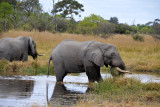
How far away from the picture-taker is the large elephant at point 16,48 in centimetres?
1549

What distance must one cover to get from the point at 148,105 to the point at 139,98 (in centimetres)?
85

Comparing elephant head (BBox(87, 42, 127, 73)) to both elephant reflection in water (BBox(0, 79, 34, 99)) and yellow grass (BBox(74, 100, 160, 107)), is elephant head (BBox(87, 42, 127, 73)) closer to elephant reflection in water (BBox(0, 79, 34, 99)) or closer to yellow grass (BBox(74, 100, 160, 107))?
elephant reflection in water (BBox(0, 79, 34, 99))

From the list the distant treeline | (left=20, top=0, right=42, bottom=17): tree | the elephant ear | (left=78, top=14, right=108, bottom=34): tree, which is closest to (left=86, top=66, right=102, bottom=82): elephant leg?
the elephant ear

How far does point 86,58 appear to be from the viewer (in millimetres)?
11086

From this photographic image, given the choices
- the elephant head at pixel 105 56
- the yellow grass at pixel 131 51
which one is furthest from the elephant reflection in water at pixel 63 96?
the yellow grass at pixel 131 51

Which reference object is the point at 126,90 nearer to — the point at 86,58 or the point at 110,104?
the point at 110,104

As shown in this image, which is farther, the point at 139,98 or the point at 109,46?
the point at 109,46

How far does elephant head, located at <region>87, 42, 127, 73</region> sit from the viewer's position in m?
10.8

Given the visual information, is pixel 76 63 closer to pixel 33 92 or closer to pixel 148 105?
pixel 33 92

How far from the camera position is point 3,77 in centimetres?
1192

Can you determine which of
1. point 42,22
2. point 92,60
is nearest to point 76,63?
point 92,60

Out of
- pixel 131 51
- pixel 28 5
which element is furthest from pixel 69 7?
pixel 131 51

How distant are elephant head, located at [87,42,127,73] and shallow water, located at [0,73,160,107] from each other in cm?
69

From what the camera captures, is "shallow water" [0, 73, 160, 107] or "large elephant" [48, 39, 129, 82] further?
"large elephant" [48, 39, 129, 82]
